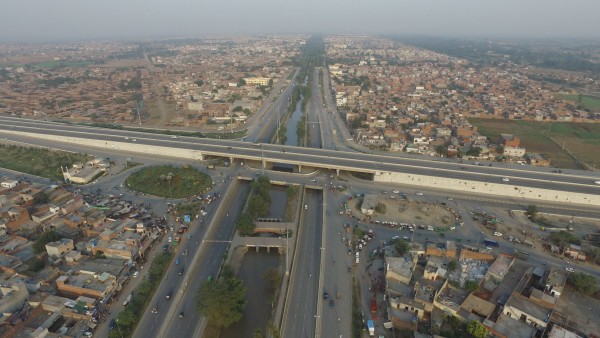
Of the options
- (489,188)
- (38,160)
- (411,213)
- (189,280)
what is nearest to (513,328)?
(411,213)

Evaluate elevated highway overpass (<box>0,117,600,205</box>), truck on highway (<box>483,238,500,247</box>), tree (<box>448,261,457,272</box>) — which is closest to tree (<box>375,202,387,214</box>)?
elevated highway overpass (<box>0,117,600,205</box>)

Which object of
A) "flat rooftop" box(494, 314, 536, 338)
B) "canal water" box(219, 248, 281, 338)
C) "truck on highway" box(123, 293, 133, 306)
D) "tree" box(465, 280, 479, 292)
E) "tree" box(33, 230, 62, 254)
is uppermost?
"tree" box(33, 230, 62, 254)

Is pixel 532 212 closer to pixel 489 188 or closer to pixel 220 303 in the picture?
pixel 489 188

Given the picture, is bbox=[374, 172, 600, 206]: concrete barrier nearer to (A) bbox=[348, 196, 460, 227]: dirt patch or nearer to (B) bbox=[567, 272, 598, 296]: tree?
(A) bbox=[348, 196, 460, 227]: dirt patch

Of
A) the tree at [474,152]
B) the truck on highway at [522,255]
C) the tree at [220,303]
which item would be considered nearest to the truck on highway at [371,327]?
the tree at [220,303]

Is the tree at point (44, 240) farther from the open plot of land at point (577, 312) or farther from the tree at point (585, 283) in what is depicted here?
the tree at point (585, 283)
